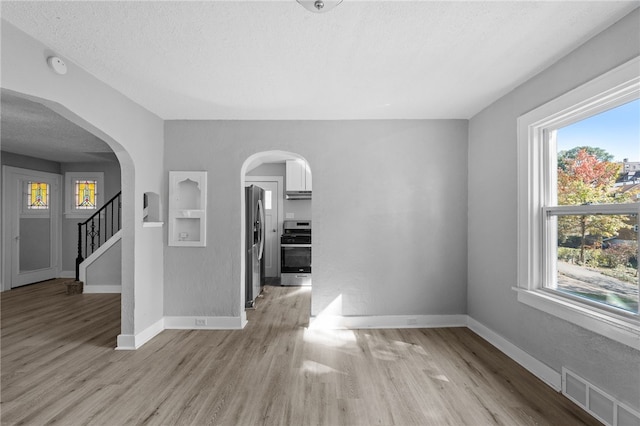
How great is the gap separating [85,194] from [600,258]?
26.5ft

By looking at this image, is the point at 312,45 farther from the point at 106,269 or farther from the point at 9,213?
the point at 9,213

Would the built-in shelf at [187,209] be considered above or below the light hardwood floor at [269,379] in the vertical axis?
above

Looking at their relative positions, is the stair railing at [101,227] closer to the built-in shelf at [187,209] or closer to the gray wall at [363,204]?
the built-in shelf at [187,209]

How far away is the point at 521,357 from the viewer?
8.71ft

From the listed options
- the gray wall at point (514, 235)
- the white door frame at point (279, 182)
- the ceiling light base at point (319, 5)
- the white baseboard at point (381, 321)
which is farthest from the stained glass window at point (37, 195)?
the gray wall at point (514, 235)

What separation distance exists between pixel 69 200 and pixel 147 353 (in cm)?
521

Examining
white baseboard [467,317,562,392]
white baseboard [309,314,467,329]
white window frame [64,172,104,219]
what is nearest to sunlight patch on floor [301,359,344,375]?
white baseboard [309,314,467,329]

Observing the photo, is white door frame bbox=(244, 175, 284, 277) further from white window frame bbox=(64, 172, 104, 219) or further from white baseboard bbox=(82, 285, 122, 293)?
white window frame bbox=(64, 172, 104, 219)

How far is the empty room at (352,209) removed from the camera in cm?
187

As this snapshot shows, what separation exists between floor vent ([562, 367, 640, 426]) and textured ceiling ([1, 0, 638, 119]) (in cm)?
225

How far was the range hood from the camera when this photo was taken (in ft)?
19.2

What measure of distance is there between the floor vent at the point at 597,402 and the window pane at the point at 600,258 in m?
0.55

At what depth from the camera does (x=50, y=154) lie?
5672mm

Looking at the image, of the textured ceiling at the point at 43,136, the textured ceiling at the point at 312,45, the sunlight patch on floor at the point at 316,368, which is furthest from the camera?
the textured ceiling at the point at 43,136
